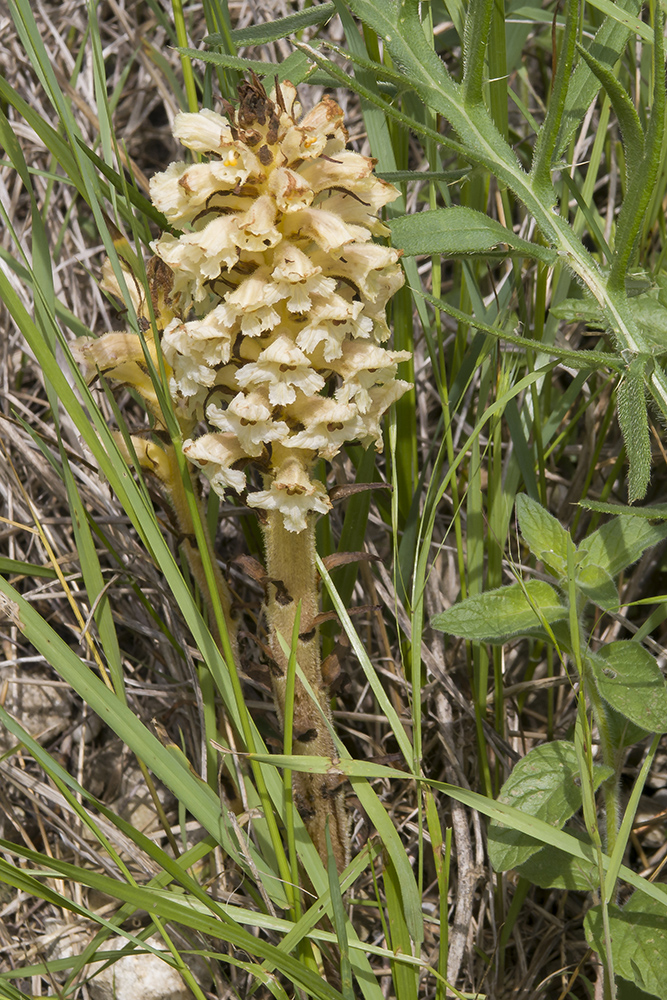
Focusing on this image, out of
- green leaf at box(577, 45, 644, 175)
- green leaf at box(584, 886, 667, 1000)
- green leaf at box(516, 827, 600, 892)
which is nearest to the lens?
green leaf at box(577, 45, 644, 175)

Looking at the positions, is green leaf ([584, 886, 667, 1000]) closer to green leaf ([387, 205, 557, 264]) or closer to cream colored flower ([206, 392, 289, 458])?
cream colored flower ([206, 392, 289, 458])

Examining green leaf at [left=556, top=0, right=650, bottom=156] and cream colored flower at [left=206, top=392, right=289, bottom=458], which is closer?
cream colored flower at [left=206, top=392, right=289, bottom=458]

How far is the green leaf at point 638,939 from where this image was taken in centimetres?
137

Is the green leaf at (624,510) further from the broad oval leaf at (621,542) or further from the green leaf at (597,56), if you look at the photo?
the green leaf at (597,56)

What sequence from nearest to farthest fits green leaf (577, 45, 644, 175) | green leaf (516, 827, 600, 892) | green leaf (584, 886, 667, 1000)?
green leaf (577, 45, 644, 175)
green leaf (584, 886, 667, 1000)
green leaf (516, 827, 600, 892)

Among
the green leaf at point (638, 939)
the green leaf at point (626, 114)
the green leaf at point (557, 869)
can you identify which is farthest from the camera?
the green leaf at point (557, 869)

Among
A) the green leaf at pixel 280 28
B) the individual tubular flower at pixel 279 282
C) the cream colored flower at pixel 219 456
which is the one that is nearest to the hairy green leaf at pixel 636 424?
the individual tubular flower at pixel 279 282

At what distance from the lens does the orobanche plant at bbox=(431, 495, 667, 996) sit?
4.55ft

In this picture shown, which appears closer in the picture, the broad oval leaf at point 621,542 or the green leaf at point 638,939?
the green leaf at point 638,939

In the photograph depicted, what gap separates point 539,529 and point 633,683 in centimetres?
34

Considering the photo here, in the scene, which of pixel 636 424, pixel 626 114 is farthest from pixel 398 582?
pixel 626 114

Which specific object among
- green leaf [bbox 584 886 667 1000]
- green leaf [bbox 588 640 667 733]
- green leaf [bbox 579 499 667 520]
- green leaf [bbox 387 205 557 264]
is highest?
green leaf [bbox 387 205 557 264]

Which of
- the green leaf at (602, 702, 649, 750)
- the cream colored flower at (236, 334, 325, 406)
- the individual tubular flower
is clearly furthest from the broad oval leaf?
the cream colored flower at (236, 334, 325, 406)

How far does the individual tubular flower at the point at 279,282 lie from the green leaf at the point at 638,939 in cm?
88
